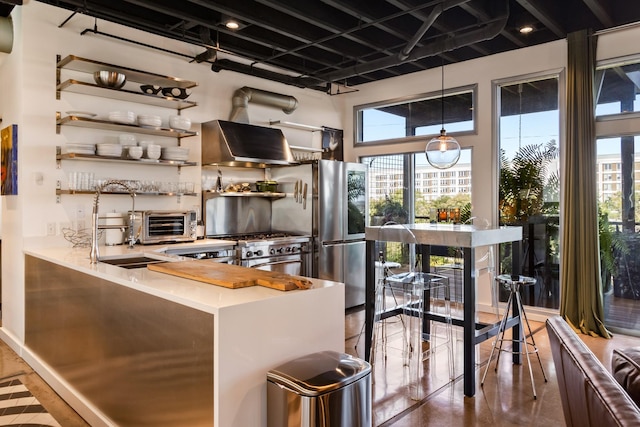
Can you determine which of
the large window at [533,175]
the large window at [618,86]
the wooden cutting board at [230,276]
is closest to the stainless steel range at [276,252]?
the wooden cutting board at [230,276]

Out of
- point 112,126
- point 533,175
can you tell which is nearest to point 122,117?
point 112,126

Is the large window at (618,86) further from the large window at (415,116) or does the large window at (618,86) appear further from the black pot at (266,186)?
the black pot at (266,186)

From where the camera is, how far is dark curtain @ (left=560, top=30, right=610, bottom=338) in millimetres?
4609

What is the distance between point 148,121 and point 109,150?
48cm

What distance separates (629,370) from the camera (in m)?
1.66

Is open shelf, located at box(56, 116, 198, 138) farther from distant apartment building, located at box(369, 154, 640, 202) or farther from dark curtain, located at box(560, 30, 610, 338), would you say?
dark curtain, located at box(560, 30, 610, 338)

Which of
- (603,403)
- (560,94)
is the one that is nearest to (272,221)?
(560,94)

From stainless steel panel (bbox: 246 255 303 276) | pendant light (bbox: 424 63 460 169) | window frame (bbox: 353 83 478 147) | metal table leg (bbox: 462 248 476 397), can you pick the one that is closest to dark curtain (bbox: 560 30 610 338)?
window frame (bbox: 353 83 478 147)

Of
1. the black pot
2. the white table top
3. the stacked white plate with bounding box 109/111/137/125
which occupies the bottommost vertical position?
the white table top

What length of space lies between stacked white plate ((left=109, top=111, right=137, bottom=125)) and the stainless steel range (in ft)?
5.21

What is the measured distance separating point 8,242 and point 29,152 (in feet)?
3.27

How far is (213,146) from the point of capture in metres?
4.98

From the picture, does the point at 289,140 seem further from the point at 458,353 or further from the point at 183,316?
the point at 183,316

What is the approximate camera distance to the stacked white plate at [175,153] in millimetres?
4535
